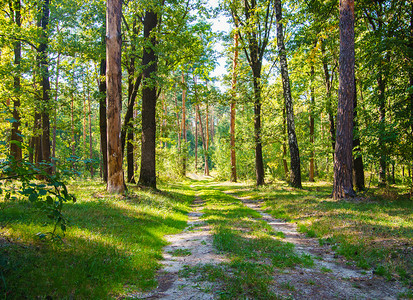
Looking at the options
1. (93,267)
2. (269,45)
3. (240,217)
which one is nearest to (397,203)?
(240,217)

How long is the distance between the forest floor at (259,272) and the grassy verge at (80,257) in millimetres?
458

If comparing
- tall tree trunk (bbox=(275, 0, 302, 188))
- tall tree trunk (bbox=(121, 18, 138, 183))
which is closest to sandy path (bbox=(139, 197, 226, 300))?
tall tree trunk (bbox=(275, 0, 302, 188))

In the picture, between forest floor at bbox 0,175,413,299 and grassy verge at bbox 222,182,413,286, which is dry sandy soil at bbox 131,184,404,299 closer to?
forest floor at bbox 0,175,413,299

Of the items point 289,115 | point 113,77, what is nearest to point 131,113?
point 113,77

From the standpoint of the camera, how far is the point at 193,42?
12.8m

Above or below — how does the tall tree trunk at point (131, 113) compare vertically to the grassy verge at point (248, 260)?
above

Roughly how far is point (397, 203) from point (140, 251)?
33.3 feet

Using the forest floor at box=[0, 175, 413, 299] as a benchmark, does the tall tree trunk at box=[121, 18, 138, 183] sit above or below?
above

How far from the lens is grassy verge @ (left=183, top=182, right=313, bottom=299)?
146 inches

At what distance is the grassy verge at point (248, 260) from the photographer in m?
3.71

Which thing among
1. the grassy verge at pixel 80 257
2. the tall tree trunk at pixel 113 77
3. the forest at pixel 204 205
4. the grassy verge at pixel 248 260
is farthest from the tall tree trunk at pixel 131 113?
the grassy verge at pixel 248 260

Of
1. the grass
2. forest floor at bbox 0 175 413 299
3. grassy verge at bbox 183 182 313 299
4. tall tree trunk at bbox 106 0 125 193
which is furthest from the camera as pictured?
tall tree trunk at bbox 106 0 125 193

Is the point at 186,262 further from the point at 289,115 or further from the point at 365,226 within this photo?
the point at 289,115

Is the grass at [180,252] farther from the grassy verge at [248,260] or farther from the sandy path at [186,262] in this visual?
the grassy verge at [248,260]
